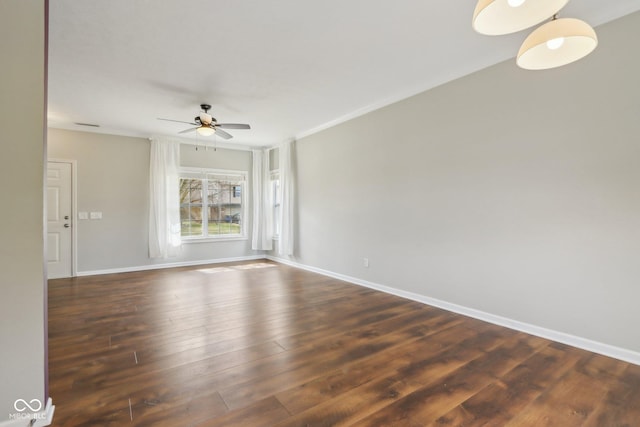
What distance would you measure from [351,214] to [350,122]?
156 centimetres

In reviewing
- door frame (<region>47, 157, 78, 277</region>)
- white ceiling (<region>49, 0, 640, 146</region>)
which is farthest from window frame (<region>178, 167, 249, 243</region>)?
white ceiling (<region>49, 0, 640, 146</region>)

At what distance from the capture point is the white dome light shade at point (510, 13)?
1299 mm

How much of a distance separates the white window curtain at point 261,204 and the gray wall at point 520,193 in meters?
3.10

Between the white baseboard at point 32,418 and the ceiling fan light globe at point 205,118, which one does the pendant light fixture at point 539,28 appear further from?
the ceiling fan light globe at point 205,118

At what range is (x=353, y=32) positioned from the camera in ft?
8.54

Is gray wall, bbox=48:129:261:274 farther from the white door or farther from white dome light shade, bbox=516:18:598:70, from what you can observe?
white dome light shade, bbox=516:18:598:70

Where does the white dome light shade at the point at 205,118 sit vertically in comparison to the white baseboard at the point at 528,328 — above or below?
above

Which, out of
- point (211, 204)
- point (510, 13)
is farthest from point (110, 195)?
point (510, 13)

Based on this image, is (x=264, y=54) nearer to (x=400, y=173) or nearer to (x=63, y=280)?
(x=400, y=173)

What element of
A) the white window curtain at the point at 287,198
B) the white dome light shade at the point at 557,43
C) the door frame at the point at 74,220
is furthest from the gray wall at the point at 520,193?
the door frame at the point at 74,220

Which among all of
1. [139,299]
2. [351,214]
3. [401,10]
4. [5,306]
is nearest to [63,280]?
[139,299]

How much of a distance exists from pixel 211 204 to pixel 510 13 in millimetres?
6498

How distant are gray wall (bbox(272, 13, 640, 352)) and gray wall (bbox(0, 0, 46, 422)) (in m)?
3.66

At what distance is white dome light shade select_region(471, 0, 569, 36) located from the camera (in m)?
1.30
